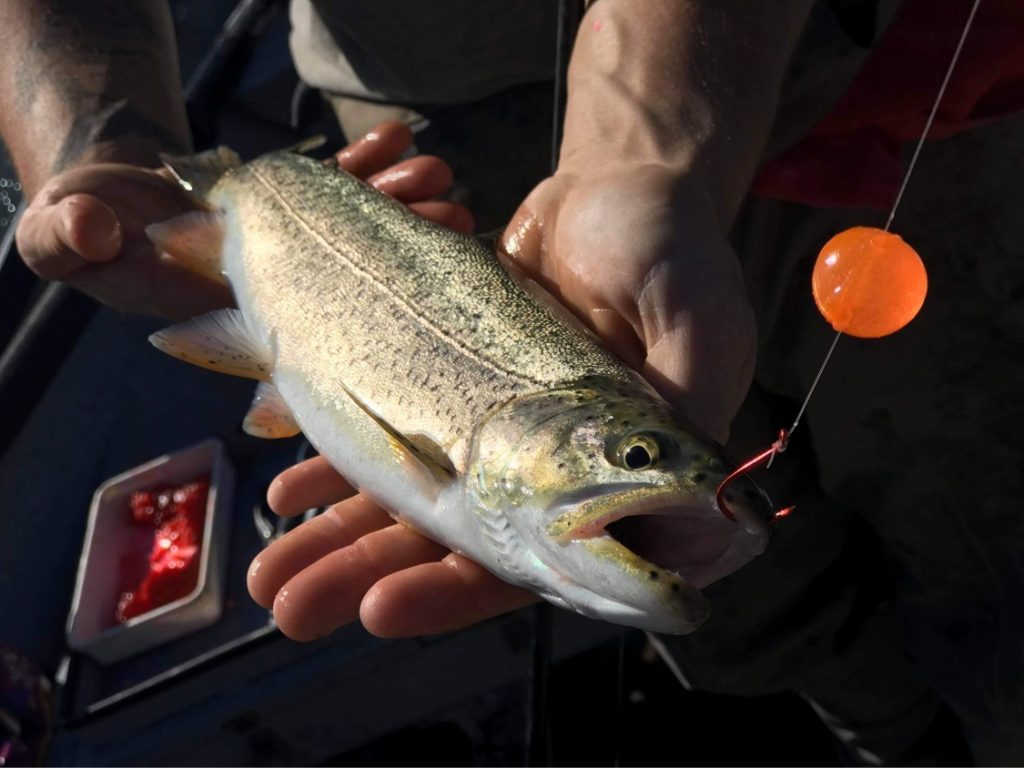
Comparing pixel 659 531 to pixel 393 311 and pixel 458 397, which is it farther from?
pixel 393 311

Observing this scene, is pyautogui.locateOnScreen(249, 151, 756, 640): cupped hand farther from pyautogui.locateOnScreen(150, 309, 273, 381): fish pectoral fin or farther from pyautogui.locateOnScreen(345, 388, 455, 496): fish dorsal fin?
pyautogui.locateOnScreen(150, 309, 273, 381): fish pectoral fin

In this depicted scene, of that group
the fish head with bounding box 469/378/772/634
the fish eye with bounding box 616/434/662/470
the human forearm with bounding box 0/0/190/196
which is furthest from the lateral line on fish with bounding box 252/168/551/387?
the human forearm with bounding box 0/0/190/196

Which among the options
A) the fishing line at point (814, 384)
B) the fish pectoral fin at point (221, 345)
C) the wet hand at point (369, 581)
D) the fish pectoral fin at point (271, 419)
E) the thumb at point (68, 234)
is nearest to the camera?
the fishing line at point (814, 384)

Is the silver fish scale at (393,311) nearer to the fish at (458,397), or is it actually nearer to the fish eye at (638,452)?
the fish at (458,397)

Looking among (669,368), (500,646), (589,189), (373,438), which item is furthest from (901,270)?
(500,646)

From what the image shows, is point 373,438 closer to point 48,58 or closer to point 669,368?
point 669,368

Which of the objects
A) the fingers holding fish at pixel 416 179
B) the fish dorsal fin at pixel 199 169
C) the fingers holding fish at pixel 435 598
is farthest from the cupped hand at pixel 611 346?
the fish dorsal fin at pixel 199 169

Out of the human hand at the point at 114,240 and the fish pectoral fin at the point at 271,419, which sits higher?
the human hand at the point at 114,240

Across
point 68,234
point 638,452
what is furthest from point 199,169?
point 638,452
